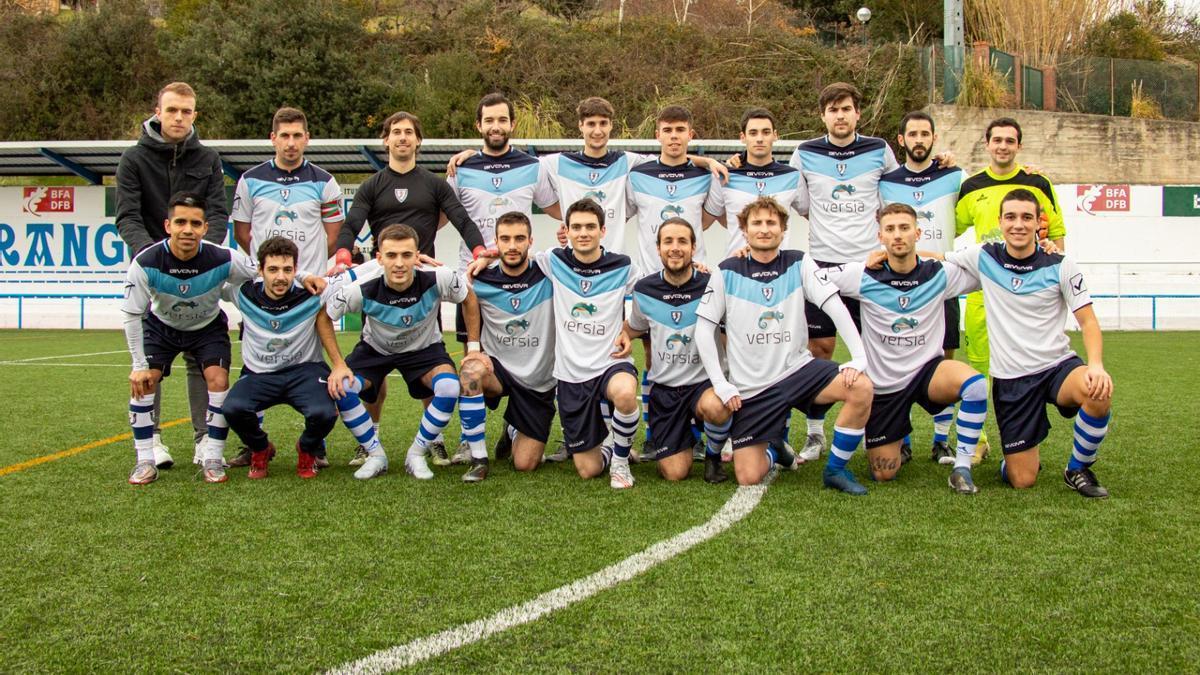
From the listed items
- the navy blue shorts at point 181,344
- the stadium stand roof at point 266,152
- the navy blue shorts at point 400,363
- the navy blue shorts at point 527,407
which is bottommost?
the navy blue shorts at point 527,407

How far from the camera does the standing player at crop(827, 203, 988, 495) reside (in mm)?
4660

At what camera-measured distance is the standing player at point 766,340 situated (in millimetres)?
4594

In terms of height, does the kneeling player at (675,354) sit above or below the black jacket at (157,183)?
below

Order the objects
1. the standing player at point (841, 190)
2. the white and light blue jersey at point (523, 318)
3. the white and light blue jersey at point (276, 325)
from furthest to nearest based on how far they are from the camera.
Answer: the standing player at point (841, 190), the white and light blue jersey at point (523, 318), the white and light blue jersey at point (276, 325)

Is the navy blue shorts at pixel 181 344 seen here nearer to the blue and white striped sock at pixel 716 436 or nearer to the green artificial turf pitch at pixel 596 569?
the green artificial turf pitch at pixel 596 569

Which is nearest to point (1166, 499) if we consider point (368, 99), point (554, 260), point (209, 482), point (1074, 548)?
point (1074, 548)

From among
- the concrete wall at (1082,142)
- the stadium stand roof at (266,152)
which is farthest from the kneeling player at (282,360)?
the concrete wall at (1082,142)

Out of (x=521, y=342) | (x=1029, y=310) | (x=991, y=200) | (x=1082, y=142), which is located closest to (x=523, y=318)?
(x=521, y=342)

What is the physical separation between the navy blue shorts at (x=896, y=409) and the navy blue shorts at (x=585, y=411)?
1182 millimetres

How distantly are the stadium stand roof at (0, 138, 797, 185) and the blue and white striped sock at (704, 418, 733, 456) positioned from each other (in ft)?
35.6

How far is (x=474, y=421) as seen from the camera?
4.99 m

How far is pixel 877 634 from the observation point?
2.64 m

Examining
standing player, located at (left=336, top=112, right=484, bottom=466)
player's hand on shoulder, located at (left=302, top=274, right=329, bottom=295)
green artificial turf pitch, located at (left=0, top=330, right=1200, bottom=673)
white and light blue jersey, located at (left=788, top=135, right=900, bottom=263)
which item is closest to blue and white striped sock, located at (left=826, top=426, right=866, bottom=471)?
green artificial turf pitch, located at (left=0, top=330, right=1200, bottom=673)

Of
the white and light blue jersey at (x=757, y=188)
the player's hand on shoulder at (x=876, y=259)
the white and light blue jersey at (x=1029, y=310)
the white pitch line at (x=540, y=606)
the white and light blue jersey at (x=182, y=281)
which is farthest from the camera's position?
the white and light blue jersey at (x=757, y=188)
